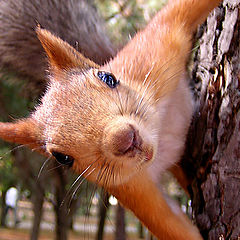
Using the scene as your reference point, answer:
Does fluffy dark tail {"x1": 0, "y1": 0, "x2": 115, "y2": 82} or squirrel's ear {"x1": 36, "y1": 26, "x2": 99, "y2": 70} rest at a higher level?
fluffy dark tail {"x1": 0, "y1": 0, "x2": 115, "y2": 82}

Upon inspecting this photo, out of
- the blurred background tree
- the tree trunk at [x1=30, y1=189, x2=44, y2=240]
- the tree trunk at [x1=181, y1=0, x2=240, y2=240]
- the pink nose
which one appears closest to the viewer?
the pink nose

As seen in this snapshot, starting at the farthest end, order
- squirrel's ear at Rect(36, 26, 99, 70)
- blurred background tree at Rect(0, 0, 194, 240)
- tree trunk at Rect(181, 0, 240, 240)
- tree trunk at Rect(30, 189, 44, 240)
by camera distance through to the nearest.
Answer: tree trunk at Rect(30, 189, 44, 240)
blurred background tree at Rect(0, 0, 194, 240)
squirrel's ear at Rect(36, 26, 99, 70)
tree trunk at Rect(181, 0, 240, 240)

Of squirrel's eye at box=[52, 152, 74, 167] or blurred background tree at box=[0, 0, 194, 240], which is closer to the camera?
squirrel's eye at box=[52, 152, 74, 167]

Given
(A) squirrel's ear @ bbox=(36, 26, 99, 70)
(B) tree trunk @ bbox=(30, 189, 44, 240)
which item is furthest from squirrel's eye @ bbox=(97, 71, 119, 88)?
(B) tree trunk @ bbox=(30, 189, 44, 240)

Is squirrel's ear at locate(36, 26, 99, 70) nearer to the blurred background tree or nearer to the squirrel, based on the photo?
the squirrel

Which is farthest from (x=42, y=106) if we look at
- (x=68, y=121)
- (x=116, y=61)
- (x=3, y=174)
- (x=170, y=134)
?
(x=3, y=174)

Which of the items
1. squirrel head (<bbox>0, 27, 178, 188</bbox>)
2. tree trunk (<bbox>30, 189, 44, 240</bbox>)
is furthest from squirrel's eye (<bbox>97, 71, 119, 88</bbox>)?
tree trunk (<bbox>30, 189, 44, 240</bbox>)

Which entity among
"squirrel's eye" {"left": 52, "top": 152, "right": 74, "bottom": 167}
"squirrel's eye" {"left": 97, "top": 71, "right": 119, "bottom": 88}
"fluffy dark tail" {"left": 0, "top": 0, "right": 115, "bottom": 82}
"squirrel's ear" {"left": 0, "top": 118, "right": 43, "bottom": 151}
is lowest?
"squirrel's eye" {"left": 52, "top": 152, "right": 74, "bottom": 167}

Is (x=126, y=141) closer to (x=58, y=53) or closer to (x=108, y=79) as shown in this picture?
(x=108, y=79)

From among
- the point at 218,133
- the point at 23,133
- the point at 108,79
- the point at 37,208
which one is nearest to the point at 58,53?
the point at 108,79
